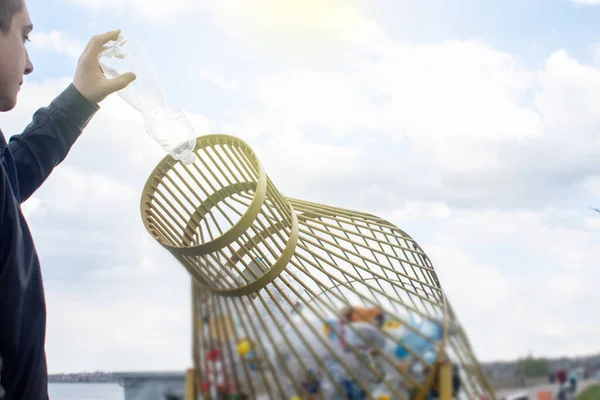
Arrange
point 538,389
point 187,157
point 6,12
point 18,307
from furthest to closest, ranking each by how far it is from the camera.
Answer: point 187,157 < point 6,12 < point 18,307 < point 538,389

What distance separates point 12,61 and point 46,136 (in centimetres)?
20

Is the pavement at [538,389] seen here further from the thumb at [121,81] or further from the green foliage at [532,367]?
the thumb at [121,81]

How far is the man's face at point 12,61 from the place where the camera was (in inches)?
36.0

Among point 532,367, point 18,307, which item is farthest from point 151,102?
point 532,367

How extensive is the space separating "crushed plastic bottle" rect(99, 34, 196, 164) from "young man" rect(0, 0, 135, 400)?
96 mm

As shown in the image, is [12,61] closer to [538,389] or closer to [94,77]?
[94,77]

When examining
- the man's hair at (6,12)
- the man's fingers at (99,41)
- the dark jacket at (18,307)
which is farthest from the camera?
the man's fingers at (99,41)

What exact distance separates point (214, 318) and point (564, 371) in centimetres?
41

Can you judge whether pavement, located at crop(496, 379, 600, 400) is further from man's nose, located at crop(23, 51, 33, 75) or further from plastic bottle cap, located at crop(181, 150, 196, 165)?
man's nose, located at crop(23, 51, 33, 75)

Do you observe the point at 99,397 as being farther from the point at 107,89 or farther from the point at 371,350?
the point at 371,350

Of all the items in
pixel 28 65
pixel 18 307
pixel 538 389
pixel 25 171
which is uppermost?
pixel 28 65

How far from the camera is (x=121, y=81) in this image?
1.02 metres

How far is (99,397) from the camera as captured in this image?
1.10 metres

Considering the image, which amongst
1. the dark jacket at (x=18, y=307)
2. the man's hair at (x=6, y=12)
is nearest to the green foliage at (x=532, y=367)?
the dark jacket at (x=18, y=307)
